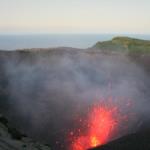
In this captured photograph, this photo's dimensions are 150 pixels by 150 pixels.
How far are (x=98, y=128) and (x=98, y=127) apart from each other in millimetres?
325

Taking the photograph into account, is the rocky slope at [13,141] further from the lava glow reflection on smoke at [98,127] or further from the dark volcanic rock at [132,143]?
the lava glow reflection on smoke at [98,127]

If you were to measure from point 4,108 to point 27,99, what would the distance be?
5332 millimetres

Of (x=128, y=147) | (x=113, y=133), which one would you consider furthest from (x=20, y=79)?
(x=128, y=147)

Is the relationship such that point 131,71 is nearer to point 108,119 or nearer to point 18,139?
point 108,119

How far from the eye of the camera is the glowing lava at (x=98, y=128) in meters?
39.3

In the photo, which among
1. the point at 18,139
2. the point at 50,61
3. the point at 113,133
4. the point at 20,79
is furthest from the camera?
the point at 50,61

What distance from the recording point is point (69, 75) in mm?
59312

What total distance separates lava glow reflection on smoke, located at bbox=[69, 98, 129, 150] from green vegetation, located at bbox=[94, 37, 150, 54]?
166 ft

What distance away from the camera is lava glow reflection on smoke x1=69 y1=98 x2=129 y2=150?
3934 centimetres

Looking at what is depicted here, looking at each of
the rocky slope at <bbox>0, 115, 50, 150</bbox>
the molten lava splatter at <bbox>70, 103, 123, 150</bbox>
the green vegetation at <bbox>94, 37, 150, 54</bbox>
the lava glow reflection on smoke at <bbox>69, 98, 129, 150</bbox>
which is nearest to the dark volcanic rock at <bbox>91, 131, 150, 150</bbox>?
the rocky slope at <bbox>0, 115, 50, 150</bbox>

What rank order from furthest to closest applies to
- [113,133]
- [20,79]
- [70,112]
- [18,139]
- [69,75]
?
[69,75] → [20,79] → [70,112] → [113,133] → [18,139]

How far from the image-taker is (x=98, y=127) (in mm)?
44188

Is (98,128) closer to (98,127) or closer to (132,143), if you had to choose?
(98,127)

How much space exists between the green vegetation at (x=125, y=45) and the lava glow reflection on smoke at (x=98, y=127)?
5074cm
